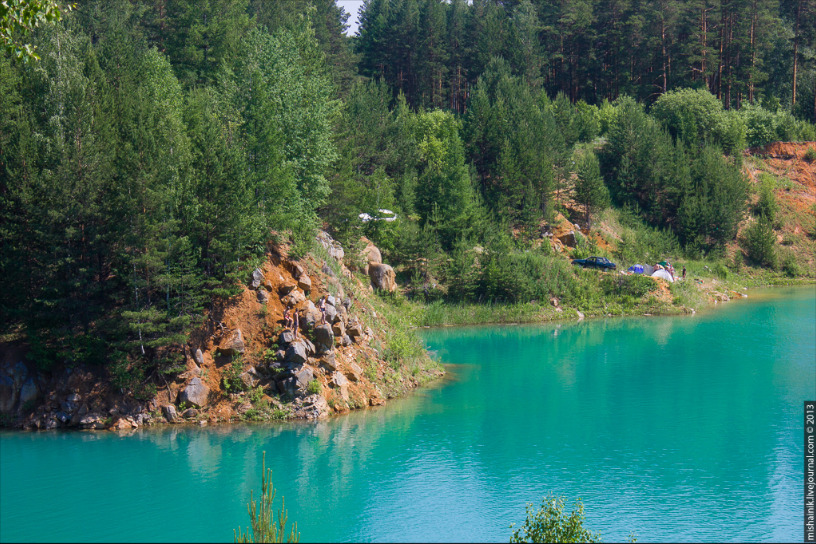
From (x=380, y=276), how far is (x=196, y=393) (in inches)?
921

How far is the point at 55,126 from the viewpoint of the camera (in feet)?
111

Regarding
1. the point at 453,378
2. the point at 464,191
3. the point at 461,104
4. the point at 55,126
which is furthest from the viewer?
the point at 461,104

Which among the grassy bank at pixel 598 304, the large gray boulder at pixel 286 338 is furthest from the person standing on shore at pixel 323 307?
the grassy bank at pixel 598 304

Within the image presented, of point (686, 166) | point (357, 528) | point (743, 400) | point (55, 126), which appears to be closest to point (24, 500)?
point (357, 528)

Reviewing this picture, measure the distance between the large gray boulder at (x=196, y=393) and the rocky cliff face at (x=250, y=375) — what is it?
4cm

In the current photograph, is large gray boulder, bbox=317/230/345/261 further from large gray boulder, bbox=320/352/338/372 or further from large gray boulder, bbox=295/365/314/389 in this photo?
large gray boulder, bbox=295/365/314/389

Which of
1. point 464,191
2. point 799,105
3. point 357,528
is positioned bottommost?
point 357,528

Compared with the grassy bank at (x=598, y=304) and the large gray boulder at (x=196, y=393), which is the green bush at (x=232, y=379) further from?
the grassy bank at (x=598, y=304)

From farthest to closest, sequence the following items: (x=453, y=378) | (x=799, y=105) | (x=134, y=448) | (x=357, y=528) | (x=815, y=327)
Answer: (x=799, y=105) → (x=815, y=327) → (x=453, y=378) → (x=134, y=448) → (x=357, y=528)

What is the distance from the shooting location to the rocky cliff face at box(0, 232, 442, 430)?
1289 inches

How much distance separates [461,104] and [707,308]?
174ft

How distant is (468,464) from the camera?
2984 centimetres

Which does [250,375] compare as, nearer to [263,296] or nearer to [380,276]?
[263,296]

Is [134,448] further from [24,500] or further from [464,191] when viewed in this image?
[464,191]
